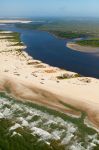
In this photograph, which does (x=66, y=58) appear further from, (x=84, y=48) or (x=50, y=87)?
(x=50, y=87)

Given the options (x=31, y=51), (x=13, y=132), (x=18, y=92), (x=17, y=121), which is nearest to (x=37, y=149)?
(x=13, y=132)

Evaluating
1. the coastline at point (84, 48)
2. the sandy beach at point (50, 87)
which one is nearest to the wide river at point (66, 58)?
the coastline at point (84, 48)

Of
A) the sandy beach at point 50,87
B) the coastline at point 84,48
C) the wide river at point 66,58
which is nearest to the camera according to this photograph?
the sandy beach at point 50,87

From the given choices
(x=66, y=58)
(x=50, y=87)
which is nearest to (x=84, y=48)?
(x=66, y=58)

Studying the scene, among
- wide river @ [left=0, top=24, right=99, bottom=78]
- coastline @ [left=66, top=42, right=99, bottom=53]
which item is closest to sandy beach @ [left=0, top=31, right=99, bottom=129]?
wide river @ [left=0, top=24, right=99, bottom=78]

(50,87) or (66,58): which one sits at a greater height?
(50,87)

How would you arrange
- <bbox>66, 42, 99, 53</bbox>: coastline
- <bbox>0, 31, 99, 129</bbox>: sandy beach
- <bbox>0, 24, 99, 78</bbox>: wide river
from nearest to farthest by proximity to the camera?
<bbox>0, 31, 99, 129</bbox>: sandy beach < <bbox>0, 24, 99, 78</bbox>: wide river < <bbox>66, 42, 99, 53</bbox>: coastline

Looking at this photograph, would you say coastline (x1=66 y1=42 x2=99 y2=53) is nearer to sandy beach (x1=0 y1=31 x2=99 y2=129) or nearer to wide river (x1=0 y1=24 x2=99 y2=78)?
wide river (x1=0 y1=24 x2=99 y2=78)

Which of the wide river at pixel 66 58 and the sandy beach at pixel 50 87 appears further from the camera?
the wide river at pixel 66 58

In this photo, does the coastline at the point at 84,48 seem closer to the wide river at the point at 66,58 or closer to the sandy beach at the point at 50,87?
the wide river at the point at 66,58
